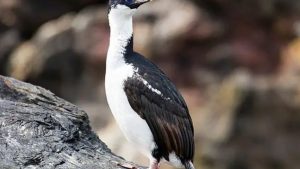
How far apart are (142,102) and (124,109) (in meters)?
0.18

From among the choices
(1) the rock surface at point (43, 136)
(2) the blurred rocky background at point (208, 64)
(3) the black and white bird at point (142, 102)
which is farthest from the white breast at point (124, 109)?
(2) the blurred rocky background at point (208, 64)

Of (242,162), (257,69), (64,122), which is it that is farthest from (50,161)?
(257,69)

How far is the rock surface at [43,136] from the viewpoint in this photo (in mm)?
7531

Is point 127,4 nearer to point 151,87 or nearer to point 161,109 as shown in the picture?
point 151,87

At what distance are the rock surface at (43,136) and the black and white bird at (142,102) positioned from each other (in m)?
0.38

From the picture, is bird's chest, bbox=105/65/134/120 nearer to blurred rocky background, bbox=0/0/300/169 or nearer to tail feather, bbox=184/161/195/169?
tail feather, bbox=184/161/195/169

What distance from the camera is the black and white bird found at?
7.95 metres

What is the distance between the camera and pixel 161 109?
26.6 ft

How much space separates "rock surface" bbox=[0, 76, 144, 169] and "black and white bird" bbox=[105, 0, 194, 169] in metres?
0.38

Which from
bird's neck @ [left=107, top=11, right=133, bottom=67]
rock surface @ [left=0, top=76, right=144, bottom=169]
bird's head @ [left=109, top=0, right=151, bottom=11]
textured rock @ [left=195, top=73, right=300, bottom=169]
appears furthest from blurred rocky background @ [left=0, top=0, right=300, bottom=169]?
bird's head @ [left=109, top=0, right=151, bottom=11]

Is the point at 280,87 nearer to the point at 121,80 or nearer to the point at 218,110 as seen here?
the point at 218,110

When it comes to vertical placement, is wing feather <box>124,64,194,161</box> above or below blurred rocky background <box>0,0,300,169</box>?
below

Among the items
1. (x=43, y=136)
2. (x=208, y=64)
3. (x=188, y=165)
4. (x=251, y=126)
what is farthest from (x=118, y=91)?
(x=208, y=64)

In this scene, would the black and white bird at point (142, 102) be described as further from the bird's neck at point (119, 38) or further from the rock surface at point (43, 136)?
the rock surface at point (43, 136)
